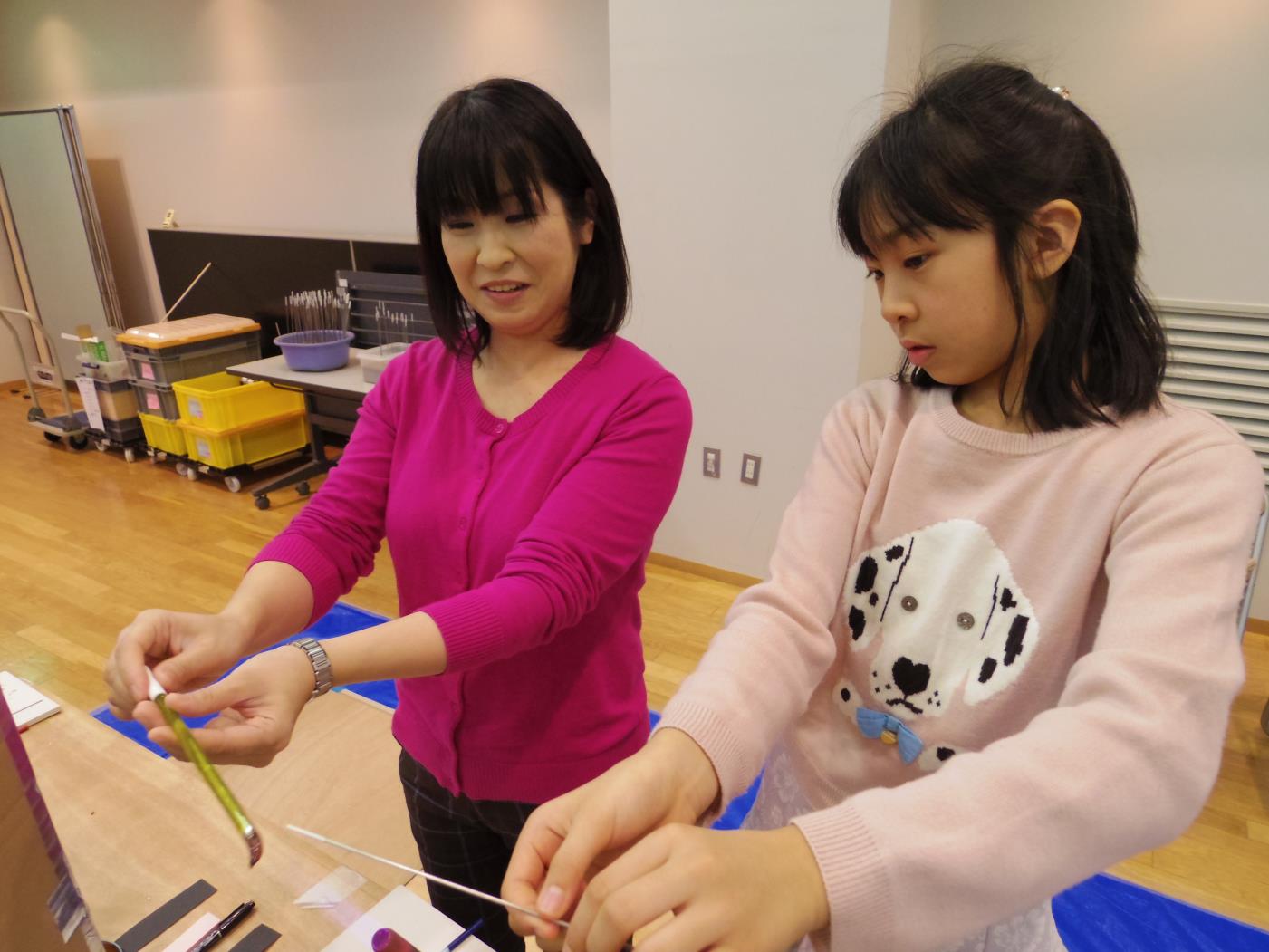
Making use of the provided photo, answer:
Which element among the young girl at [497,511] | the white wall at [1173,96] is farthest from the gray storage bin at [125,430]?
the young girl at [497,511]

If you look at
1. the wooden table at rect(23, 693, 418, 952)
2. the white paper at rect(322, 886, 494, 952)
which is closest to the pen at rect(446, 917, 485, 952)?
the white paper at rect(322, 886, 494, 952)

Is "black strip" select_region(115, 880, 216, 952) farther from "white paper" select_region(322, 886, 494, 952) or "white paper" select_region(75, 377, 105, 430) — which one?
"white paper" select_region(75, 377, 105, 430)

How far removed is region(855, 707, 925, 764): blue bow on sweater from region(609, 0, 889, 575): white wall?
5.90 feet

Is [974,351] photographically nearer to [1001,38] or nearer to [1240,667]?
[1240,667]

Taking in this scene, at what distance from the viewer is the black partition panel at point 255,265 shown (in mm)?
3873

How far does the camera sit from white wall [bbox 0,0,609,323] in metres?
3.48

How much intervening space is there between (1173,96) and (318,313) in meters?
3.54

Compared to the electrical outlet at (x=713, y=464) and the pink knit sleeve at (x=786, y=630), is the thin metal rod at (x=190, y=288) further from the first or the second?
the pink knit sleeve at (x=786, y=630)

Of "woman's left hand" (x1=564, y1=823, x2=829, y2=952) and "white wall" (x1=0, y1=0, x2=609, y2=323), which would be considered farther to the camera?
"white wall" (x1=0, y1=0, x2=609, y2=323)

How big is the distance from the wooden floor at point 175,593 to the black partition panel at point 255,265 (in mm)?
1020

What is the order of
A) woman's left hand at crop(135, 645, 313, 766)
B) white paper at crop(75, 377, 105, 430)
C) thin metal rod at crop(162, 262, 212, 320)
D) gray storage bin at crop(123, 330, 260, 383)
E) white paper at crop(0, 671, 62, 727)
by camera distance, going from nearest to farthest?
woman's left hand at crop(135, 645, 313, 766)
white paper at crop(0, 671, 62, 727)
gray storage bin at crop(123, 330, 260, 383)
white paper at crop(75, 377, 105, 430)
thin metal rod at crop(162, 262, 212, 320)

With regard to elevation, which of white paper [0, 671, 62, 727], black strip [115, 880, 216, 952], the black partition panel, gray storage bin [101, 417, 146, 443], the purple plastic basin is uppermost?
the black partition panel

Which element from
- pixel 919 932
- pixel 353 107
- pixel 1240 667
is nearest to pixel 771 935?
pixel 919 932

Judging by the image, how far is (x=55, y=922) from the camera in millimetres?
581
